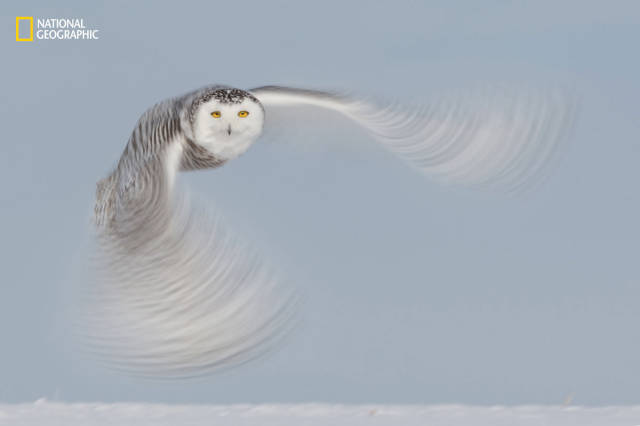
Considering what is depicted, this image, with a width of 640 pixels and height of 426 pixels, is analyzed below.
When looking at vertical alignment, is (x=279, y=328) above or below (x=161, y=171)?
below

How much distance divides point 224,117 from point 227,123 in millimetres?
20

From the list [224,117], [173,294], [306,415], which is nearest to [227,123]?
[224,117]

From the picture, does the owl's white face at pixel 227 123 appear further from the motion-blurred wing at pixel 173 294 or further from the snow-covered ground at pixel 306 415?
the snow-covered ground at pixel 306 415

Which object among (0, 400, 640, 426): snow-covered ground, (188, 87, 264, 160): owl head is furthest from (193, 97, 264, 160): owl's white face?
(0, 400, 640, 426): snow-covered ground

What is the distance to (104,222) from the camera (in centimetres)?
276

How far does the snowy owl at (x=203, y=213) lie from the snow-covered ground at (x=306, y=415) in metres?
0.45

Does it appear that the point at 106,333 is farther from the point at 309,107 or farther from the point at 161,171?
the point at 309,107

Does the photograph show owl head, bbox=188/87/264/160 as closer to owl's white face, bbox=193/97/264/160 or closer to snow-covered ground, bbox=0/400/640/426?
owl's white face, bbox=193/97/264/160

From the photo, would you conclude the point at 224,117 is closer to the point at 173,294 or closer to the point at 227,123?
the point at 227,123

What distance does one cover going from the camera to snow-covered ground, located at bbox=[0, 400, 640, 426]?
2.81m

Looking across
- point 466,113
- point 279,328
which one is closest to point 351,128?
point 466,113

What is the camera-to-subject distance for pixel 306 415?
288 cm

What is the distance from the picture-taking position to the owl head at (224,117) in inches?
106

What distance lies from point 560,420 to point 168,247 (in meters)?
1.31
